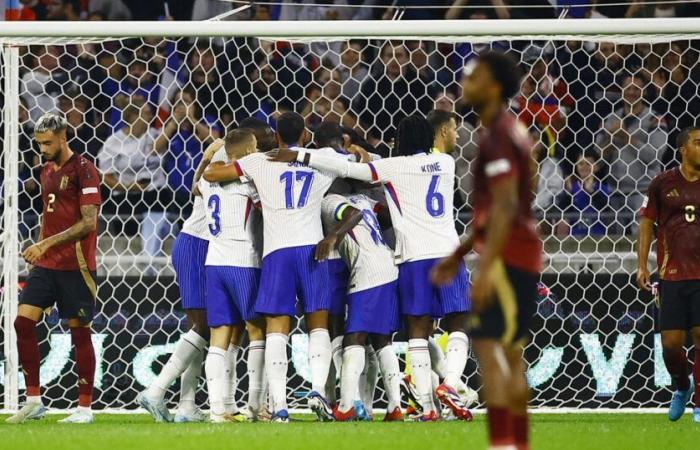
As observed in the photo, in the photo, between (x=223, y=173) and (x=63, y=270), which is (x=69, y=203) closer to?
(x=63, y=270)

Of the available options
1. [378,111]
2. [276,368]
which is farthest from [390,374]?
[378,111]

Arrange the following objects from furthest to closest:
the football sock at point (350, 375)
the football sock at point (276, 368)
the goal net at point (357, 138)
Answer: the goal net at point (357, 138) → the football sock at point (350, 375) → the football sock at point (276, 368)

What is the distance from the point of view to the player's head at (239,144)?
29.0ft

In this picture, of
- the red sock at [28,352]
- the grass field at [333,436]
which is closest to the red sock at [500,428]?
the grass field at [333,436]

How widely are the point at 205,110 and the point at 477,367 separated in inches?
153

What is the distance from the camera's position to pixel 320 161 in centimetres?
852

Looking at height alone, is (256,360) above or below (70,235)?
below

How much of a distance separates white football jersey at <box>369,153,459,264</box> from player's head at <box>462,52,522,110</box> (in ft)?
11.3

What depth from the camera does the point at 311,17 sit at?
1440 centimetres

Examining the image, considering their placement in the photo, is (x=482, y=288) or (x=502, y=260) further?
(x=502, y=260)

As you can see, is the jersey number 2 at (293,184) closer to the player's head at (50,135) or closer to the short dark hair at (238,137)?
the short dark hair at (238,137)

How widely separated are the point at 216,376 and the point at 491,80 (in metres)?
3.98

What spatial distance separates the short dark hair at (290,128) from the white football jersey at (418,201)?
0.52 m

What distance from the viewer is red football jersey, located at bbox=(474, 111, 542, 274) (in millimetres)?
5113
